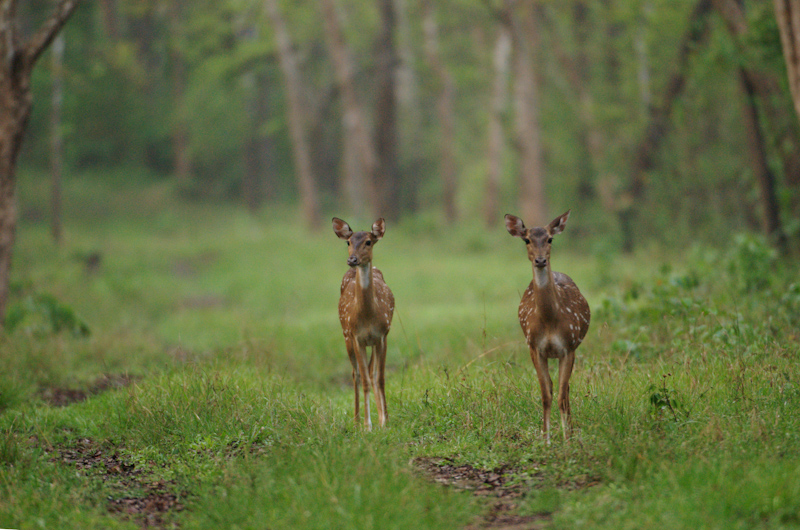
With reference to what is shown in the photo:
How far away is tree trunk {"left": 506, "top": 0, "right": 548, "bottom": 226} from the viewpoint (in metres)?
22.5

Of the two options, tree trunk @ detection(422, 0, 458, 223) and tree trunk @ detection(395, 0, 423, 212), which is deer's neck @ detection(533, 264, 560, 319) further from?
tree trunk @ detection(395, 0, 423, 212)

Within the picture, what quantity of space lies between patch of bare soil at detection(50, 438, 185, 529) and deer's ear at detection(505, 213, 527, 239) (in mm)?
3069

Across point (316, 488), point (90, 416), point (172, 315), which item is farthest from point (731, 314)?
point (172, 315)

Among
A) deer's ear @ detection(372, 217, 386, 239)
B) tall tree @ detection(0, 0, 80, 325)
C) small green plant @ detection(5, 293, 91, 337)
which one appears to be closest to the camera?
deer's ear @ detection(372, 217, 386, 239)

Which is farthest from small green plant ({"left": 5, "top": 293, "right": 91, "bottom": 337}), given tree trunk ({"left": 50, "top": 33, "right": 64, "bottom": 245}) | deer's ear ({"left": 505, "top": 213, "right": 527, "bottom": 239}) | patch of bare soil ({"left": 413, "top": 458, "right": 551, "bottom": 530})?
tree trunk ({"left": 50, "top": 33, "right": 64, "bottom": 245})

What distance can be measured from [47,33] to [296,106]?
1856cm

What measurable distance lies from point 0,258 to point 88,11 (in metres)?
25.4

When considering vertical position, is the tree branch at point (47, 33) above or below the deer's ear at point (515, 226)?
above

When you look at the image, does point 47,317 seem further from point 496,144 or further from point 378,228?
point 496,144

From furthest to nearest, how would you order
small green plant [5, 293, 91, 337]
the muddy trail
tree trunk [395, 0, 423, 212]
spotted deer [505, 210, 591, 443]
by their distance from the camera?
1. tree trunk [395, 0, 423, 212]
2. small green plant [5, 293, 91, 337]
3. spotted deer [505, 210, 591, 443]
4. the muddy trail

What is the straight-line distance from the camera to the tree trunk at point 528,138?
2252 centimetres

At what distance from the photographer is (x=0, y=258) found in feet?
34.2

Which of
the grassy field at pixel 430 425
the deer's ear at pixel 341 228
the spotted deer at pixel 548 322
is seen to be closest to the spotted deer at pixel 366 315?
the deer's ear at pixel 341 228

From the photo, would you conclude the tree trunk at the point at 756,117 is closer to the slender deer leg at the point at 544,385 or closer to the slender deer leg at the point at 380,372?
the slender deer leg at the point at 544,385
